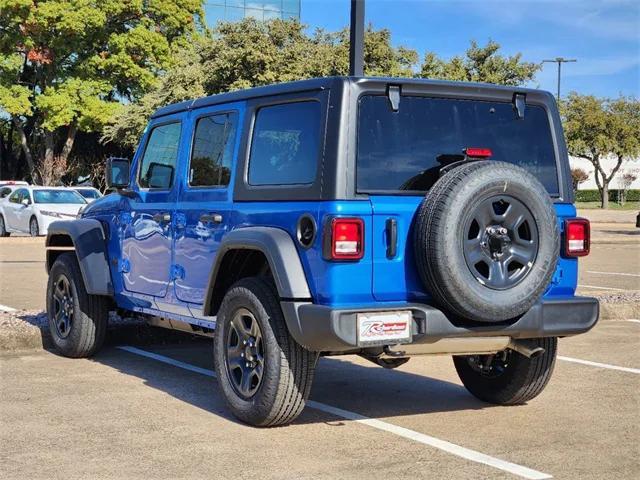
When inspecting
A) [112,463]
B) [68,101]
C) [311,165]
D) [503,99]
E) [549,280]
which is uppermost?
[68,101]

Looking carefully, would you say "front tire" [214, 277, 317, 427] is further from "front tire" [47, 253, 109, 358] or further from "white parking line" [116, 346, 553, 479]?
"front tire" [47, 253, 109, 358]

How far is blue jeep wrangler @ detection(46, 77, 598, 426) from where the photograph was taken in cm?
539

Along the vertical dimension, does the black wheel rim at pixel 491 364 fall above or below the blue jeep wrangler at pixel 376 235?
below

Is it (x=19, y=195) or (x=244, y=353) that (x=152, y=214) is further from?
(x=19, y=195)

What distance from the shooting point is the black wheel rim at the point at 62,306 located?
8406mm

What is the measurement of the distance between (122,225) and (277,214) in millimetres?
2422

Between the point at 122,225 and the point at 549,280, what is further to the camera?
the point at 122,225

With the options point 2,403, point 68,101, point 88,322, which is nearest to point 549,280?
point 2,403

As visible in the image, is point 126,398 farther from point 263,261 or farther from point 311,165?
point 311,165

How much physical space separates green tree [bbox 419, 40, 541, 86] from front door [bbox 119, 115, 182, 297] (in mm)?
34746

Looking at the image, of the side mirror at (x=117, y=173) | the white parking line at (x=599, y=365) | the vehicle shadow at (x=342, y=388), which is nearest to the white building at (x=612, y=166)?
the white parking line at (x=599, y=365)

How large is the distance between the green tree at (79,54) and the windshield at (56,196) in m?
15.5

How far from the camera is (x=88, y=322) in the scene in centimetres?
820

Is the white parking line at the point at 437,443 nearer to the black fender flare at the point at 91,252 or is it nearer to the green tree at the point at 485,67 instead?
the black fender flare at the point at 91,252
